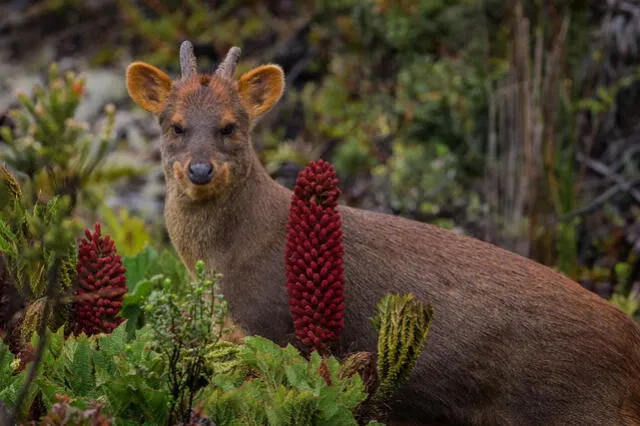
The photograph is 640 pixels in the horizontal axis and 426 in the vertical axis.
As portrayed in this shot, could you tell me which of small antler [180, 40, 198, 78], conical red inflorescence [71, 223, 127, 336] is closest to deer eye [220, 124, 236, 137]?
small antler [180, 40, 198, 78]

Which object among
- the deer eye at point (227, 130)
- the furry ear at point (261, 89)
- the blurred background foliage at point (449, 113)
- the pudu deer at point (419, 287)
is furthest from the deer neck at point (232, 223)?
the blurred background foliage at point (449, 113)

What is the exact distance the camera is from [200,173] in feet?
13.2

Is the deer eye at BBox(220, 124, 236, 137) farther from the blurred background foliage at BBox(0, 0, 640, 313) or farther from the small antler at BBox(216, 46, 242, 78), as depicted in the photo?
the blurred background foliage at BBox(0, 0, 640, 313)

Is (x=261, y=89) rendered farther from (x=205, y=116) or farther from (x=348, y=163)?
(x=348, y=163)

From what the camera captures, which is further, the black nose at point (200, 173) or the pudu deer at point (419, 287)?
the black nose at point (200, 173)

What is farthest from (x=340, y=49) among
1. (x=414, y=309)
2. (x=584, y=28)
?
(x=414, y=309)

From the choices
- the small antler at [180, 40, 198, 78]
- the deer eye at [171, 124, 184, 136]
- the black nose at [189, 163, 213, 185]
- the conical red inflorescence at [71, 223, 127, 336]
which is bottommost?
the conical red inflorescence at [71, 223, 127, 336]

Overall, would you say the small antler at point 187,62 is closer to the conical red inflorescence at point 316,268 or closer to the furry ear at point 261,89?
the furry ear at point 261,89

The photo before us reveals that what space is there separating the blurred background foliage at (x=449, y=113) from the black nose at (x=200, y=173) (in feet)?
5.70

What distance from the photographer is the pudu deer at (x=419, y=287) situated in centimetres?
367

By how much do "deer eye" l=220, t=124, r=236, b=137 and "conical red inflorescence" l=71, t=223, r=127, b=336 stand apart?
2.80 ft

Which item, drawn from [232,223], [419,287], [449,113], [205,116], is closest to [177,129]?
[205,116]

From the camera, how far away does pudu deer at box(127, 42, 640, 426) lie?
3674mm

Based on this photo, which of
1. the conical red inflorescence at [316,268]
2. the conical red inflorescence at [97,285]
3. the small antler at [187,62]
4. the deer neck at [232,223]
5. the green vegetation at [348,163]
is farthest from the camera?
the small antler at [187,62]
